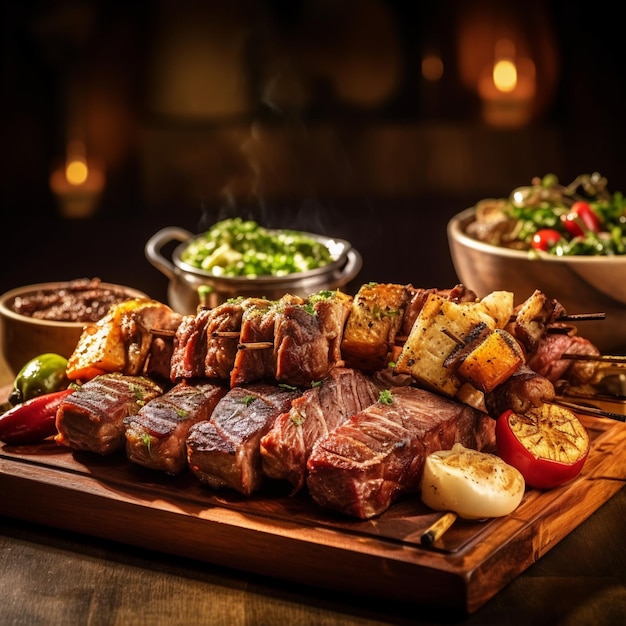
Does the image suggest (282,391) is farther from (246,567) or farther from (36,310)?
(36,310)

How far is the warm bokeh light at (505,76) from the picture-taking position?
→ 9891mm

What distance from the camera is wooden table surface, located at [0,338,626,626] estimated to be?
9.18 feet

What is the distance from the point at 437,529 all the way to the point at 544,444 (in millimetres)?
590

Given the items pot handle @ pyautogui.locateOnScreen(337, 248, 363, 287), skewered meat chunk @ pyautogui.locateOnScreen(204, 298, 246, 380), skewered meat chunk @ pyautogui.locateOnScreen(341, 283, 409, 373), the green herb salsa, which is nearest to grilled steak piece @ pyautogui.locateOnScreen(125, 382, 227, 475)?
skewered meat chunk @ pyautogui.locateOnScreen(204, 298, 246, 380)

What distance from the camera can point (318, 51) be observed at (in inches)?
399

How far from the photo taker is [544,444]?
3230 millimetres

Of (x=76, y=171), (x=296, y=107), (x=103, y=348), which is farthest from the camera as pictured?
(x=296, y=107)

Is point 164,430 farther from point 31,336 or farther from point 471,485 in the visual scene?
point 31,336

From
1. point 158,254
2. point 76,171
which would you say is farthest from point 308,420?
point 76,171

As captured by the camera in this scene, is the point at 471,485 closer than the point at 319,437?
Yes

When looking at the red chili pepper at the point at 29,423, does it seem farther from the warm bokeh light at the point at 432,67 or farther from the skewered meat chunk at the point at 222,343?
the warm bokeh light at the point at 432,67

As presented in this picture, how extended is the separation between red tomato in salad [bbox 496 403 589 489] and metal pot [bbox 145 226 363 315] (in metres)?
1.97

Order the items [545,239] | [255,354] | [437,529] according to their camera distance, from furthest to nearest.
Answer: [545,239]
[255,354]
[437,529]

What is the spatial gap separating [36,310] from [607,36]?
6517mm
